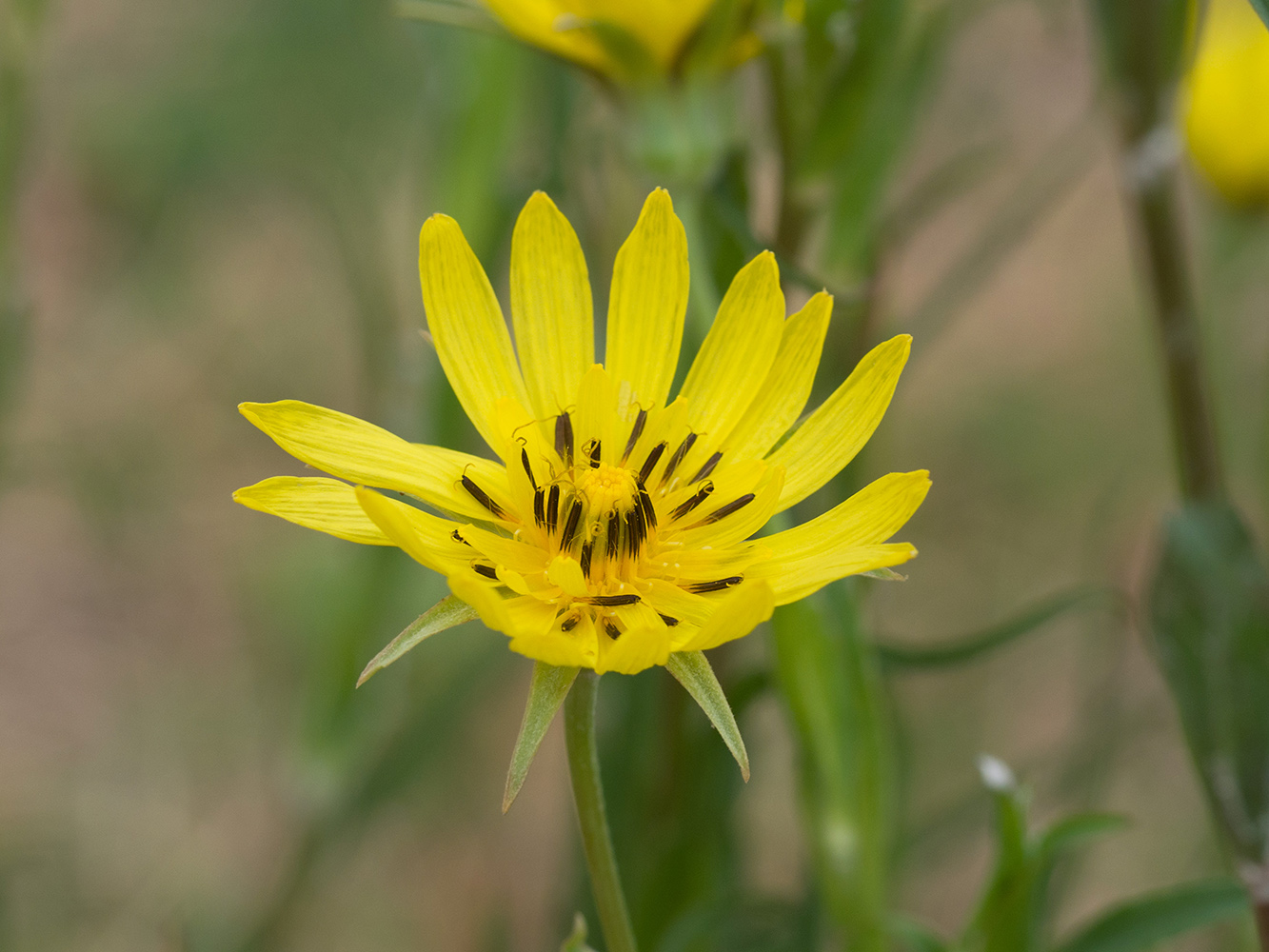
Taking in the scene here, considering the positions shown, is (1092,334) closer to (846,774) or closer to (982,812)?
(982,812)

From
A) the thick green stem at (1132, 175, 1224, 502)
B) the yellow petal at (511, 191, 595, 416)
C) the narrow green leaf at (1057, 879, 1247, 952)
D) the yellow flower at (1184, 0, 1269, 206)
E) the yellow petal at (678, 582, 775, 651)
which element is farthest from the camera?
the yellow flower at (1184, 0, 1269, 206)

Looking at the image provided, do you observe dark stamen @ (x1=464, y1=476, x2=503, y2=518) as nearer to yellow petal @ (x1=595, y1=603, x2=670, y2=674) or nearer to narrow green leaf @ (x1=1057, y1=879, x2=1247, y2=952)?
yellow petal @ (x1=595, y1=603, x2=670, y2=674)

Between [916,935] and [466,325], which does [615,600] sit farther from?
[916,935]

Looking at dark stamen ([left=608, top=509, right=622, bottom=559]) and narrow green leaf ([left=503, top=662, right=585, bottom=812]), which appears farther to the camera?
dark stamen ([left=608, top=509, right=622, bottom=559])

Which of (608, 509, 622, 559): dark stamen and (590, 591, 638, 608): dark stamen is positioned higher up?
(608, 509, 622, 559): dark stamen

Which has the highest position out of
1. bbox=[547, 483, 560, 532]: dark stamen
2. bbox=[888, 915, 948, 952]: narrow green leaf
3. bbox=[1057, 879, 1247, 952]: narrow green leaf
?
bbox=[547, 483, 560, 532]: dark stamen

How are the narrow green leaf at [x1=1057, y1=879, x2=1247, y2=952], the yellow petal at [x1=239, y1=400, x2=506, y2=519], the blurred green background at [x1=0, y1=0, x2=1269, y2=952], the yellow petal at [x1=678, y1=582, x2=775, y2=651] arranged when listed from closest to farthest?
the yellow petal at [x1=678, y1=582, x2=775, y2=651], the yellow petal at [x1=239, y1=400, x2=506, y2=519], the narrow green leaf at [x1=1057, y1=879, x2=1247, y2=952], the blurred green background at [x1=0, y1=0, x2=1269, y2=952]

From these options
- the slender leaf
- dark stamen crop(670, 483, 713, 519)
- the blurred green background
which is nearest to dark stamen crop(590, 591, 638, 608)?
dark stamen crop(670, 483, 713, 519)
